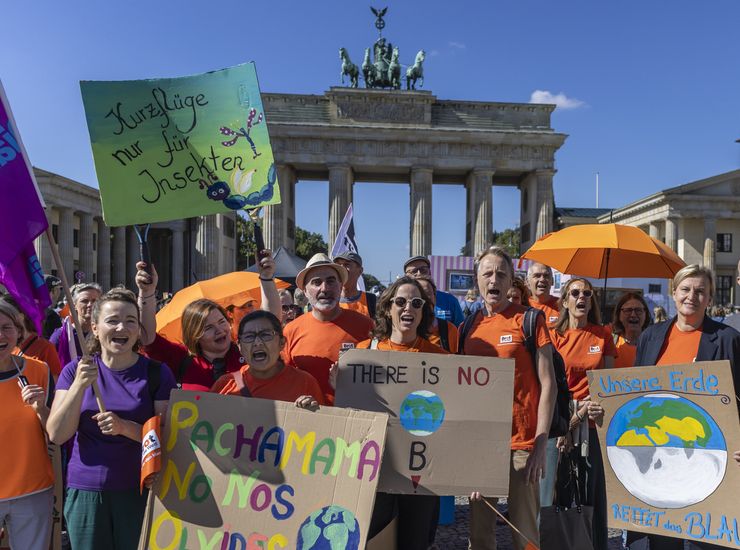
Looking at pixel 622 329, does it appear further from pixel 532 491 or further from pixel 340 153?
pixel 340 153

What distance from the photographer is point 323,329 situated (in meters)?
4.21

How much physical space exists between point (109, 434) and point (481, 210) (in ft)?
152

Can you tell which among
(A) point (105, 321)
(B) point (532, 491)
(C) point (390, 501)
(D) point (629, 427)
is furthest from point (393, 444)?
(A) point (105, 321)

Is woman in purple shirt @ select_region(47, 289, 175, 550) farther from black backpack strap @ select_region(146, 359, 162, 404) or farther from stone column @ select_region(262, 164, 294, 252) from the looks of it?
stone column @ select_region(262, 164, 294, 252)

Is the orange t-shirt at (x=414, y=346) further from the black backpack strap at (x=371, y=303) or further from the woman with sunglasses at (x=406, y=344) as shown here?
the black backpack strap at (x=371, y=303)

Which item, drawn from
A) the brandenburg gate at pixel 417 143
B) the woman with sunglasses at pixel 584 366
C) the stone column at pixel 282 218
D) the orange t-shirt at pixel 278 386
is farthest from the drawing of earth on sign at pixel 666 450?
the brandenburg gate at pixel 417 143

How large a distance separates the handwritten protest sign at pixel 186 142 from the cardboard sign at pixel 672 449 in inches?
103

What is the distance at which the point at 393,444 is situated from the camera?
130 inches

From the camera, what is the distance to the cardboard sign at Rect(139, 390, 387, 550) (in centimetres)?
293

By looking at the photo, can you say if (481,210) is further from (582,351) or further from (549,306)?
(582,351)

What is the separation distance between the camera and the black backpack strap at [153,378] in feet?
10.8

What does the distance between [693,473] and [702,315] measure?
99 centimetres

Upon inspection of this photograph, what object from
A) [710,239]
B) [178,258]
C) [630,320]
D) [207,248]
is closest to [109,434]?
[630,320]

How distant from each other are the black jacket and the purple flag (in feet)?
12.1
